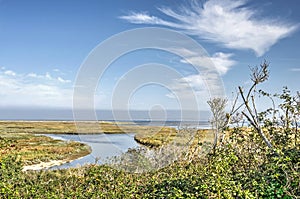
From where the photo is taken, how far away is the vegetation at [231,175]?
4.63 meters

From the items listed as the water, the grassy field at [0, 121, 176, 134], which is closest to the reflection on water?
the water

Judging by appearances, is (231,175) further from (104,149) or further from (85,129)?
(85,129)

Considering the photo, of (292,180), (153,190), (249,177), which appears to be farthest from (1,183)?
(292,180)

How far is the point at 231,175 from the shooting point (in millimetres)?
5371

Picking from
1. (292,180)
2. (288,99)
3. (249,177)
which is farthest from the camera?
(288,99)

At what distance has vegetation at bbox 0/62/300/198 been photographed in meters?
4.63

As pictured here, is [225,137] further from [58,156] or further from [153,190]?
[58,156]

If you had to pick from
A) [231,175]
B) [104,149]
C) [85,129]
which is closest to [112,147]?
[104,149]

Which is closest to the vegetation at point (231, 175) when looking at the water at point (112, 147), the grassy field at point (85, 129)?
the water at point (112, 147)

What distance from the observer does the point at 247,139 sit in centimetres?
685

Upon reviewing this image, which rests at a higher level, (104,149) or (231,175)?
(231,175)

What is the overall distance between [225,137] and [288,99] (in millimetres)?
2340

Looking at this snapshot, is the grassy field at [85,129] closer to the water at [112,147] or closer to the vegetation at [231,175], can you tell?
the water at [112,147]

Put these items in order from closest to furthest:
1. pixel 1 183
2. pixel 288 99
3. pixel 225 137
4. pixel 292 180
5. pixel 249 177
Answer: pixel 292 180 < pixel 249 177 < pixel 1 183 < pixel 288 99 < pixel 225 137
